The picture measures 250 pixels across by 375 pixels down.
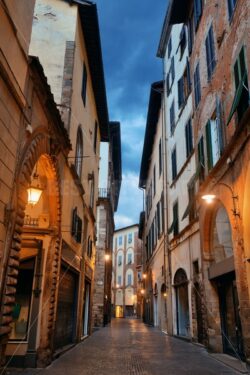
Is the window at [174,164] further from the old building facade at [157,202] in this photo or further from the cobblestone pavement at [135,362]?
the cobblestone pavement at [135,362]

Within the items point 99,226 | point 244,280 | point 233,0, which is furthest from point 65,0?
point 99,226

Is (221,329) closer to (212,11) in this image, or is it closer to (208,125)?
(208,125)

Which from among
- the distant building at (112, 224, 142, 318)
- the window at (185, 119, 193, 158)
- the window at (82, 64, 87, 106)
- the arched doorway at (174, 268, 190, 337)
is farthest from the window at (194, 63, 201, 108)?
the distant building at (112, 224, 142, 318)

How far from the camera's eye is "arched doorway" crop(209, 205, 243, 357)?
9773 millimetres

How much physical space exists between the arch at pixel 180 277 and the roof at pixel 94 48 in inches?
392

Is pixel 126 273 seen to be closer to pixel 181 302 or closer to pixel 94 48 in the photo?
pixel 181 302

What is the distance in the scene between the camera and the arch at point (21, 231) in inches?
227

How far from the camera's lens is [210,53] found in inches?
473

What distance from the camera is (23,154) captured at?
21.2 feet

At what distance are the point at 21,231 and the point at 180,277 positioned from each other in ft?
40.2

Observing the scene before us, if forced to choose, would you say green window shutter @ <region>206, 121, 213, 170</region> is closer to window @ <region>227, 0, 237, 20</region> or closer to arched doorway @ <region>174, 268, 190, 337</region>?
window @ <region>227, 0, 237, 20</region>

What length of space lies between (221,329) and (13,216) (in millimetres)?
7936

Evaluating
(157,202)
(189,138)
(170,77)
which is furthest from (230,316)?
(170,77)

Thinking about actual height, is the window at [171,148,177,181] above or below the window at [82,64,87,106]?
below
